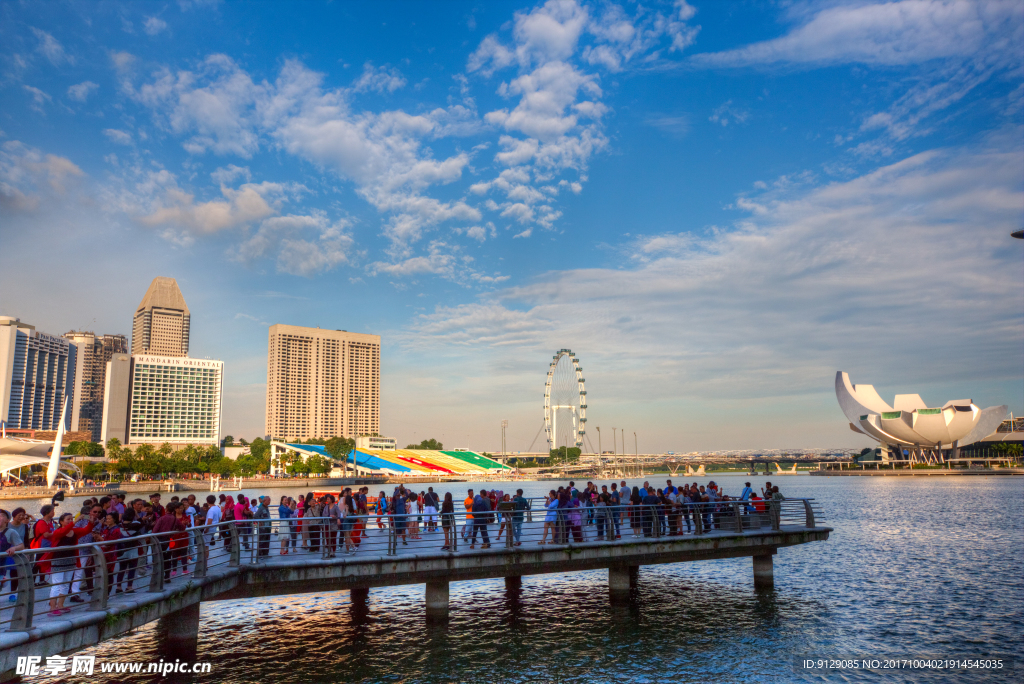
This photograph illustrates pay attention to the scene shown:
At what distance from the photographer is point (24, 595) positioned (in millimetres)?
10109

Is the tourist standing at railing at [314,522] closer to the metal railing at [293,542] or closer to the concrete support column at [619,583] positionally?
the metal railing at [293,542]

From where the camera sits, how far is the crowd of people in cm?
1227

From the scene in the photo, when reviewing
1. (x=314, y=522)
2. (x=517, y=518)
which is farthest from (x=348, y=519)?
(x=517, y=518)

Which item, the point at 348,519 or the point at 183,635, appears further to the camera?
the point at 348,519

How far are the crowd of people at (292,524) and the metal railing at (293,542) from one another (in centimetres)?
5

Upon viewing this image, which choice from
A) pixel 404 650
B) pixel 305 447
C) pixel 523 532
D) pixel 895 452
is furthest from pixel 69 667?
pixel 895 452

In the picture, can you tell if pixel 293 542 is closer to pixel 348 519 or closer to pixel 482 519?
pixel 348 519

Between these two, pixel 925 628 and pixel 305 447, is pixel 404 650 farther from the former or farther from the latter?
pixel 305 447

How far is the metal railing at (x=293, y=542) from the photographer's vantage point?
1156 centimetres

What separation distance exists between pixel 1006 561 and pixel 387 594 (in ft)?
103

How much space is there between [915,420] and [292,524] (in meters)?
190

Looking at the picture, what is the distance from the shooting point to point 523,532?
2100cm

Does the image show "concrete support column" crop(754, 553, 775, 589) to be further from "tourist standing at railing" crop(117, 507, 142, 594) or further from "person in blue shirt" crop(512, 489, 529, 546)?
"tourist standing at railing" crop(117, 507, 142, 594)

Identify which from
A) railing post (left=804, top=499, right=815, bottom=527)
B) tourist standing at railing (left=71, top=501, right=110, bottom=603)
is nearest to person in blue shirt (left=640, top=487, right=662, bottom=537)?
railing post (left=804, top=499, right=815, bottom=527)
